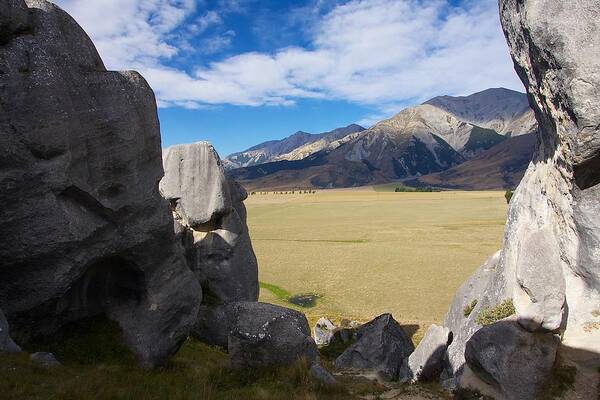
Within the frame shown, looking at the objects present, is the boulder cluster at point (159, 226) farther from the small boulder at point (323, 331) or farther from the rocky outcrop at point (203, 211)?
the small boulder at point (323, 331)

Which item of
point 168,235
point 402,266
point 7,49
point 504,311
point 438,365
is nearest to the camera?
point 7,49

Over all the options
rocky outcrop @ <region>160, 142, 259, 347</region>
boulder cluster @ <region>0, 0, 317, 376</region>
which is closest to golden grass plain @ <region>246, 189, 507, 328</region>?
rocky outcrop @ <region>160, 142, 259, 347</region>

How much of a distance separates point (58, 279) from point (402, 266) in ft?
140

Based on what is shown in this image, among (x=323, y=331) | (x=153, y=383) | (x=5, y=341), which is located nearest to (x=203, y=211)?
(x=323, y=331)

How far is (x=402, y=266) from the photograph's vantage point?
5178cm

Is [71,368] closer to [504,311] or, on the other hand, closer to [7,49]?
[7,49]

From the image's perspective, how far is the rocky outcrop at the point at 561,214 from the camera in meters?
15.1

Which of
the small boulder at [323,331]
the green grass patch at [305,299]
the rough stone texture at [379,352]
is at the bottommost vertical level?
the green grass patch at [305,299]

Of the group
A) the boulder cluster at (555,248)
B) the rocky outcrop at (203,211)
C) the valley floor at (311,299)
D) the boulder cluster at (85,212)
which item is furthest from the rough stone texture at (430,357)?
the rocky outcrop at (203,211)

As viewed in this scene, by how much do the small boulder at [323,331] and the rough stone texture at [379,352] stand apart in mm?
5039

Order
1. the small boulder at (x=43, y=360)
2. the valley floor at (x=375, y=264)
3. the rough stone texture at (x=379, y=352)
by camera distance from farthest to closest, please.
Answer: the valley floor at (x=375, y=264) < the rough stone texture at (x=379, y=352) < the small boulder at (x=43, y=360)

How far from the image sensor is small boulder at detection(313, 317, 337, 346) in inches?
1176

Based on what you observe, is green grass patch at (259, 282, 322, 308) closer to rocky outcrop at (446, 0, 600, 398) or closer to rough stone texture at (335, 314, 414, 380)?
rough stone texture at (335, 314, 414, 380)

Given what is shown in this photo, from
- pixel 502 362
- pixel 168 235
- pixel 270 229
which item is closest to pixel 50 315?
pixel 168 235
